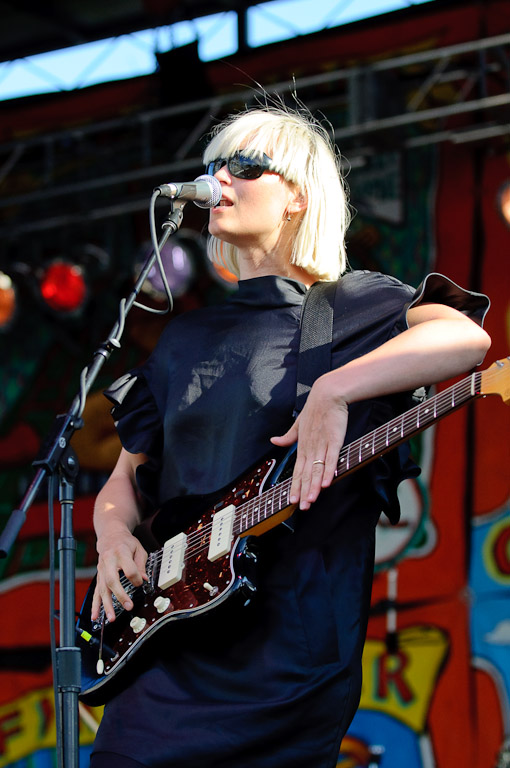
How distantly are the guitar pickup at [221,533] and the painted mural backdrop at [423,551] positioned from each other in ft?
10.2

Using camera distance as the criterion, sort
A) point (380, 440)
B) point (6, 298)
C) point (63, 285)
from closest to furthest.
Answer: point (380, 440)
point (63, 285)
point (6, 298)

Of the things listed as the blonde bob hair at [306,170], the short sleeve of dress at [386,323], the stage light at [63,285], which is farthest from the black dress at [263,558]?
the stage light at [63,285]

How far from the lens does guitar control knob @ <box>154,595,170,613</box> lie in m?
2.19

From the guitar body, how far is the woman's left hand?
126 millimetres

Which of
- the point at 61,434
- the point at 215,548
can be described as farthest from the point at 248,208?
the point at 215,548

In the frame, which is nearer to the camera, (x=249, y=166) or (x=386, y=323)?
(x=386, y=323)

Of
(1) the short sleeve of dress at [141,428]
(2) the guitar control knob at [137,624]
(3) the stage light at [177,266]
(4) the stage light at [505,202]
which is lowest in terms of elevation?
(2) the guitar control knob at [137,624]

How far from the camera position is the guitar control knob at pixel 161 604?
2.19 m

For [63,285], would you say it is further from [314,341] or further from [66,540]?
[66,540]

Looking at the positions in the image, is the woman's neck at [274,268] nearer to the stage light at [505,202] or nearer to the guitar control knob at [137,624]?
the guitar control knob at [137,624]

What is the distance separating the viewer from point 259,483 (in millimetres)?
2188

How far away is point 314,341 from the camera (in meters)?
2.26

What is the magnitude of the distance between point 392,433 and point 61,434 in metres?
0.68

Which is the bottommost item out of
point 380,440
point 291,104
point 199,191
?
point 380,440
